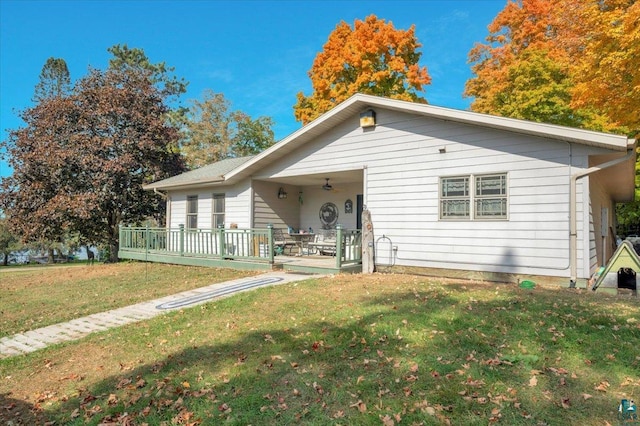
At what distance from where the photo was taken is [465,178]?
337 inches

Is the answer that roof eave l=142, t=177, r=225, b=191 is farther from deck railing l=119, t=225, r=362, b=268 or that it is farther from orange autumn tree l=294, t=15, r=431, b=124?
orange autumn tree l=294, t=15, r=431, b=124

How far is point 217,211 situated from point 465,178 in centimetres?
859

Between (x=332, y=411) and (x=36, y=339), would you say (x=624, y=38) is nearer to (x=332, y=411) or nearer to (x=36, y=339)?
(x=332, y=411)

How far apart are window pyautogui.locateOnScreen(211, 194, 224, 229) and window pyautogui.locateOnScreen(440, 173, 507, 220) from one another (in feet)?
25.6

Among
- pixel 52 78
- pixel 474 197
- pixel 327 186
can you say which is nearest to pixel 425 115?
pixel 474 197

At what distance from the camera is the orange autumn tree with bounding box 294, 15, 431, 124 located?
2097 cm

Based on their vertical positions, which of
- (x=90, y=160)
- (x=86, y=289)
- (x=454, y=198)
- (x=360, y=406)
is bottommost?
(x=86, y=289)

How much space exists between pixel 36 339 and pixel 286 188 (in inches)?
351

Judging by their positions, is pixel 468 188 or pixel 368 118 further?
pixel 368 118

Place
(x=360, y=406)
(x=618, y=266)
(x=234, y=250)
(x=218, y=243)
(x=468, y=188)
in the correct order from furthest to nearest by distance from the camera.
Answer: (x=218, y=243) < (x=234, y=250) < (x=468, y=188) < (x=618, y=266) < (x=360, y=406)

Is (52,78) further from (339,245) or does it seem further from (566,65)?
(566,65)

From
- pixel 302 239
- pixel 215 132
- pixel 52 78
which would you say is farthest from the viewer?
pixel 215 132

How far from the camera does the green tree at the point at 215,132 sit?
97.2ft

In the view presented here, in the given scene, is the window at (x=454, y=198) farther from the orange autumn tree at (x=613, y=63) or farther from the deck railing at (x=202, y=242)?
the orange autumn tree at (x=613, y=63)
